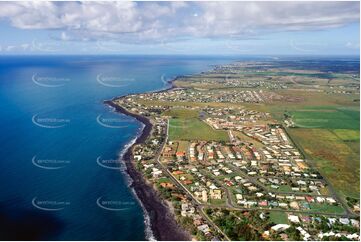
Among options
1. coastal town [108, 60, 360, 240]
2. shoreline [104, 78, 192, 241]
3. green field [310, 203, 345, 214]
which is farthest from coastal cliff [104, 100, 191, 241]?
green field [310, 203, 345, 214]

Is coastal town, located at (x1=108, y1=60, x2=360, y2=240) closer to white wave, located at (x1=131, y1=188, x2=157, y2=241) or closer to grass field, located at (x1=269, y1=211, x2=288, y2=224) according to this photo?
grass field, located at (x1=269, y1=211, x2=288, y2=224)

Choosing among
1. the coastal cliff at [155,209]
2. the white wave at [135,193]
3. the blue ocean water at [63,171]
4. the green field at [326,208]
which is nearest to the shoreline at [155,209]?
the coastal cliff at [155,209]

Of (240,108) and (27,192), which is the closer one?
(27,192)

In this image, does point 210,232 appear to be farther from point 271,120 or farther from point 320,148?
point 271,120

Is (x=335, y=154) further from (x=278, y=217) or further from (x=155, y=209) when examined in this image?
(x=155, y=209)

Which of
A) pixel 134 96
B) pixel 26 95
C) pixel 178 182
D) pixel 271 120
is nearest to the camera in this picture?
pixel 178 182

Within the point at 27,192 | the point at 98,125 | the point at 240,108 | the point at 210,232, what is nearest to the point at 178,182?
the point at 210,232

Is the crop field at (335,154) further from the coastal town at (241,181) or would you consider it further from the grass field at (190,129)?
the grass field at (190,129)
